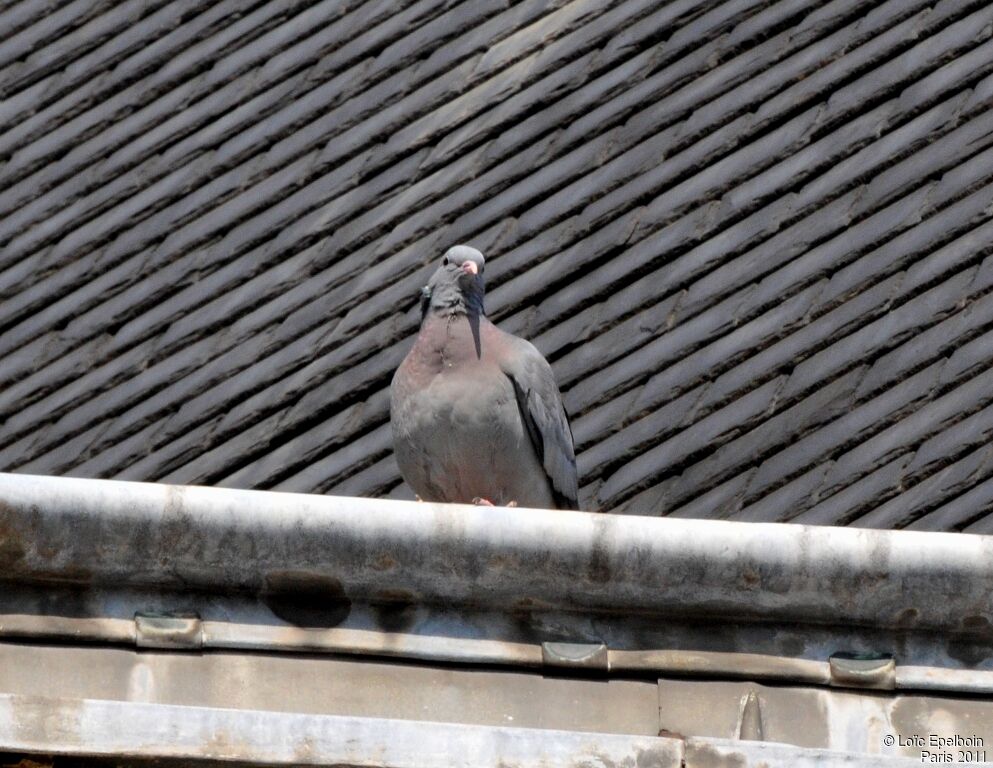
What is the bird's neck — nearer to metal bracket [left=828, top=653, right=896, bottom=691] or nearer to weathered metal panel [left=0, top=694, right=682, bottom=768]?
metal bracket [left=828, top=653, right=896, bottom=691]

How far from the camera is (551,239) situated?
855 centimetres

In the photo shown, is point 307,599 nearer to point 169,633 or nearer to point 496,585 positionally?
point 169,633

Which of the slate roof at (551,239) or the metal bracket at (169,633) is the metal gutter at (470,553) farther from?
the slate roof at (551,239)

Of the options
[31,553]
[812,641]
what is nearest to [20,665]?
[31,553]

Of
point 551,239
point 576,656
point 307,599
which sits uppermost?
point 551,239

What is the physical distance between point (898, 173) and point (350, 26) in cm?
241

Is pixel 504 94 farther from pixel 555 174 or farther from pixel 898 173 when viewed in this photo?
pixel 898 173

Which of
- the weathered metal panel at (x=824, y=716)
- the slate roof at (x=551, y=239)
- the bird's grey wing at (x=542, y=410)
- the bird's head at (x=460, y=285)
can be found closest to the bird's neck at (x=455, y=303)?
the bird's head at (x=460, y=285)

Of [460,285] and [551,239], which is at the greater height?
[551,239]

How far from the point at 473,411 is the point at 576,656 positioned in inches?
67.2

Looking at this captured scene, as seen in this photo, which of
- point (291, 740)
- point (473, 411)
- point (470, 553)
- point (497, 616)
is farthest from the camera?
point (473, 411)

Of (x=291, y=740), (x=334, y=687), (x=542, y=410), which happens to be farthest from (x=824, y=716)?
(x=542, y=410)

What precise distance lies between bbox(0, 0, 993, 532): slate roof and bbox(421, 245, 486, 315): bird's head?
0.69 m

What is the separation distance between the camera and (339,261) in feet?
29.0
